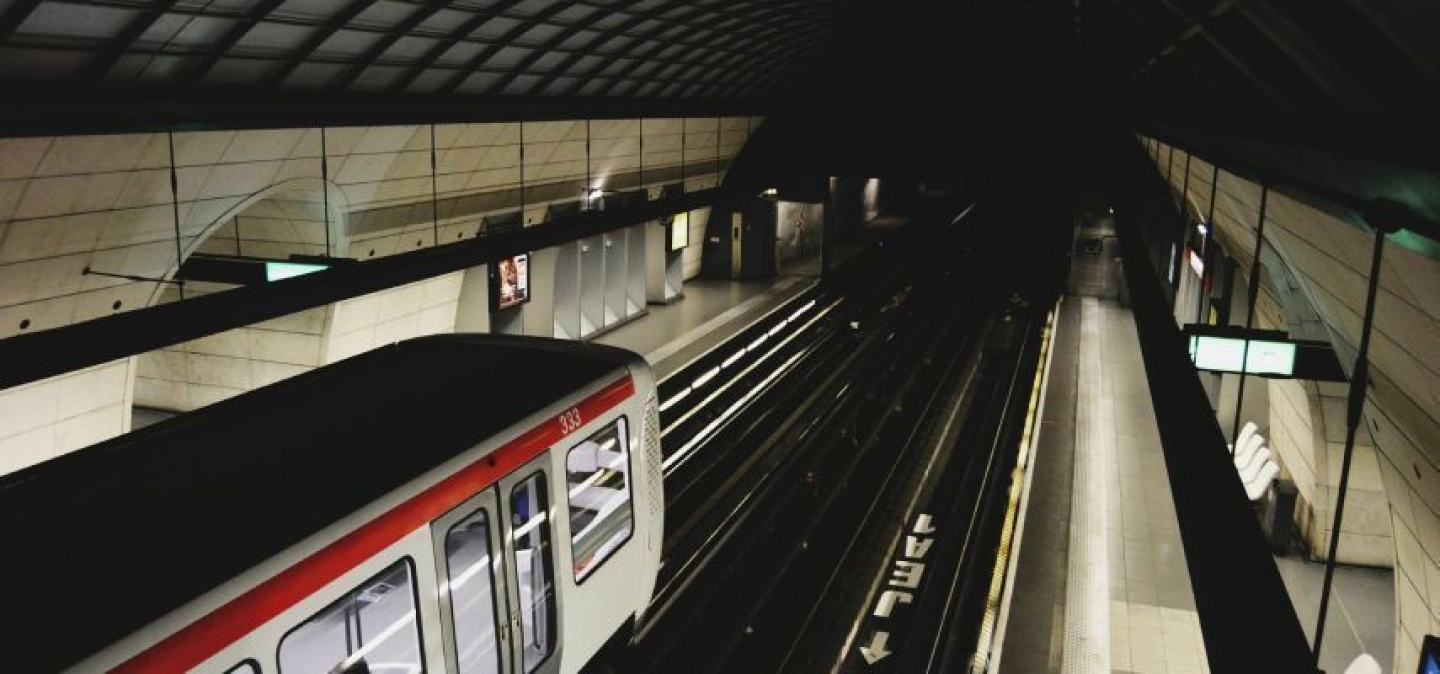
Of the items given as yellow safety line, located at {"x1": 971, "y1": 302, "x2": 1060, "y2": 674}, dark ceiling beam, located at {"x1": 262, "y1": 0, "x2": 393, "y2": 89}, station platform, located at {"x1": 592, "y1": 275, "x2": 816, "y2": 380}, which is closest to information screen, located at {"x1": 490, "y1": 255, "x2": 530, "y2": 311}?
station platform, located at {"x1": 592, "y1": 275, "x2": 816, "y2": 380}

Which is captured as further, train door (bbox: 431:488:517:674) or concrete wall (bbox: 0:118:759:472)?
concrete wall (bbox: 0:118:759:472)

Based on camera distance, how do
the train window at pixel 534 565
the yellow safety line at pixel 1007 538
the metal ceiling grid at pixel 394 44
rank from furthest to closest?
the metal ceiling grid at pixel 394 44
the yellow safety line at pixel 1007 538
the train window at pixel 534 565

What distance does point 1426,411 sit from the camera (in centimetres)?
621

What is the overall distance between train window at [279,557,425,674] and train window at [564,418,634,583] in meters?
1.65

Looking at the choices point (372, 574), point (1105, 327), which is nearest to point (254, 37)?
point (372, 574)

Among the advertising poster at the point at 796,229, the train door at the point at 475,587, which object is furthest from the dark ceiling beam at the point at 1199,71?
the advertising poster at the point at 796,229

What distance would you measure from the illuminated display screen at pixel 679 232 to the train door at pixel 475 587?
2145cm

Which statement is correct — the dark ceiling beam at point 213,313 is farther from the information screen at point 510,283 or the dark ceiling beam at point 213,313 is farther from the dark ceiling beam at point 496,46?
the information screen at point 510,283

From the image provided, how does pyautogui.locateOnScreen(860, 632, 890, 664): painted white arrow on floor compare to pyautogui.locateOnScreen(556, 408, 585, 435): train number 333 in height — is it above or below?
below

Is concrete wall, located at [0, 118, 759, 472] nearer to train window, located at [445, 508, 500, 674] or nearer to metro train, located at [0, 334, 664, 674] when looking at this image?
metro train, located at [0, 334, 664, 674]

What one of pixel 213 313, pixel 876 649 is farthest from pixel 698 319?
pixel 213 313

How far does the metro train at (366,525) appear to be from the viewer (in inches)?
177

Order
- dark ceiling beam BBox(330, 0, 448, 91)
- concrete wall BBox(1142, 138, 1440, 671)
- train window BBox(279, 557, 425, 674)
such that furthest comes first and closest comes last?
dark ceiling beam BBox(330, 0, 448, 91), concrete wall BBox(1142, 138, 1440, 671), train window BBox(279, 557, 425, 674)

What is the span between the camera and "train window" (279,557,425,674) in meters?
5.01
